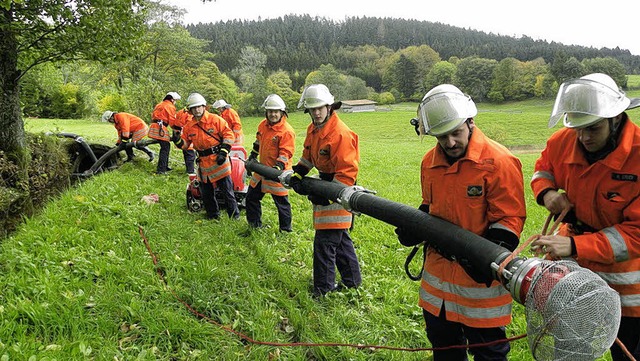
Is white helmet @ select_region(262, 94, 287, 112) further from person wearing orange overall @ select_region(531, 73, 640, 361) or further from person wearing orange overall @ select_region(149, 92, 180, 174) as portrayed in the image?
person wearing orange overall @ select_region(149, 92, 180, 174)

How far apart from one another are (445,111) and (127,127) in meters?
9.33

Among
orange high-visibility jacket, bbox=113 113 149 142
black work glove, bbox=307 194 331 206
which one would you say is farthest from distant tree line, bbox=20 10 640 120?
black work glove, bbox=307 194 331 206

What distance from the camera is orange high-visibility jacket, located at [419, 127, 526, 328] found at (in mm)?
2266

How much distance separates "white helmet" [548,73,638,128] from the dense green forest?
99.2 m

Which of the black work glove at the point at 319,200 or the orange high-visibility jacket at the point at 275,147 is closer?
the black work glove at the point at 319,200

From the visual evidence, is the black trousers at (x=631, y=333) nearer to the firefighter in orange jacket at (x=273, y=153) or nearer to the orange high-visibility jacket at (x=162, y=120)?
the firefighter in orange jacket at (x=273, y=153)

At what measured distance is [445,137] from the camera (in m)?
2.32

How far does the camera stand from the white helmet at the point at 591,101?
198cm

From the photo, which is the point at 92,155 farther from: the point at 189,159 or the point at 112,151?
the point at 189,159

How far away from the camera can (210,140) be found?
658cm

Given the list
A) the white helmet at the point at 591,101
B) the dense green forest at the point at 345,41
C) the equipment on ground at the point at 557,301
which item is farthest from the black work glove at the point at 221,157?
the dense green forest at the point at 345,41

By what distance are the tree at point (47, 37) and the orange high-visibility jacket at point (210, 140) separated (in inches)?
82.3

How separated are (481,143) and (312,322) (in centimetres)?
243

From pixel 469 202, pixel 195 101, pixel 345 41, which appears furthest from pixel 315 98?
pixel 345 41
